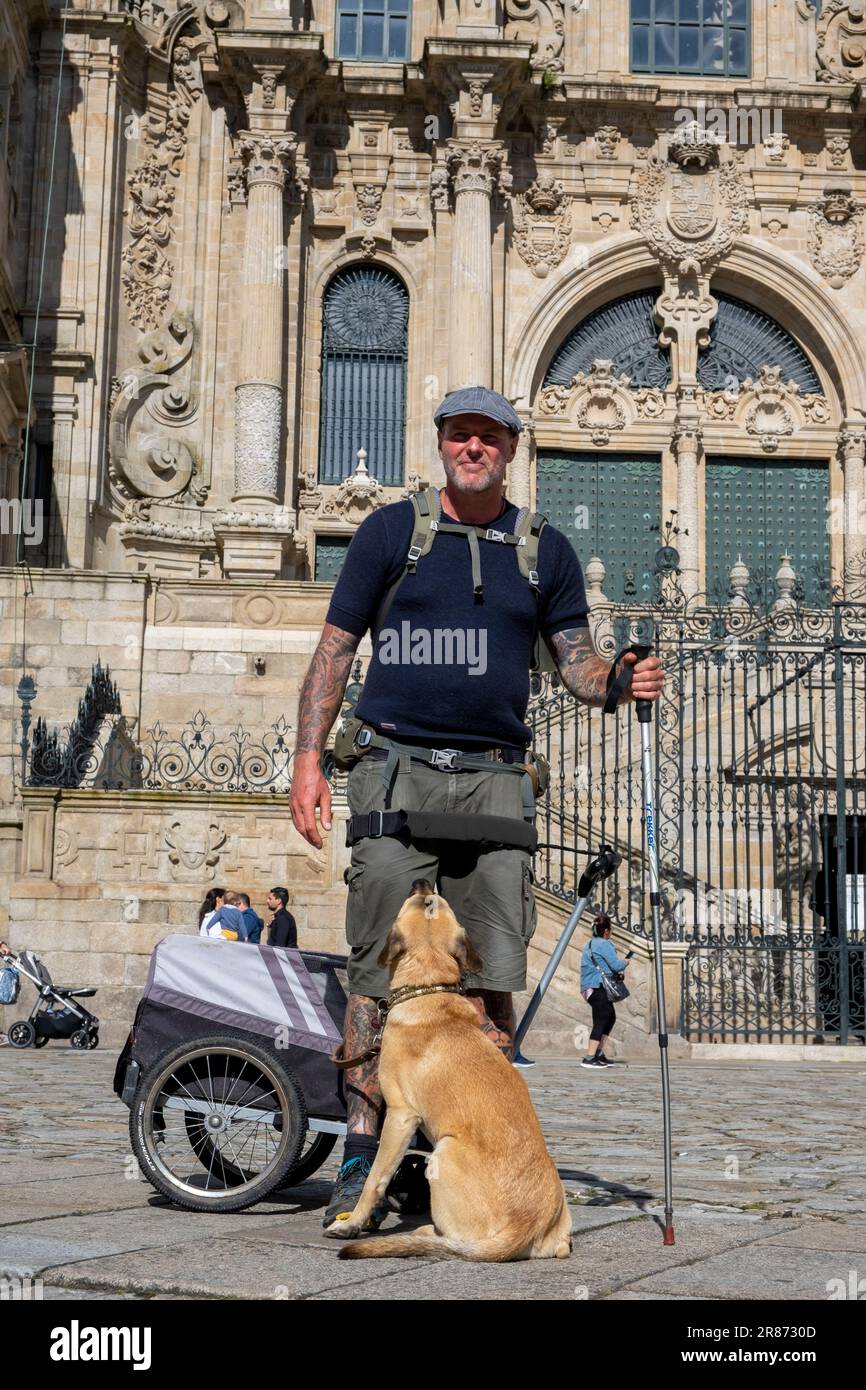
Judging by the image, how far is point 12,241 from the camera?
87.0 ft

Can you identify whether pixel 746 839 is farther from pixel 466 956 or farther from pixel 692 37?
pixel 692 37

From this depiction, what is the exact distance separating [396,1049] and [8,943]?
1209cm

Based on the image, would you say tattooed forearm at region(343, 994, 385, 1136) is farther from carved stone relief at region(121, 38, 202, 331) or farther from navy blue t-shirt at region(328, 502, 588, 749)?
carved stone relief at region(121, 38, 202, 331)

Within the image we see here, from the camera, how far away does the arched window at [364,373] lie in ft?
94.4

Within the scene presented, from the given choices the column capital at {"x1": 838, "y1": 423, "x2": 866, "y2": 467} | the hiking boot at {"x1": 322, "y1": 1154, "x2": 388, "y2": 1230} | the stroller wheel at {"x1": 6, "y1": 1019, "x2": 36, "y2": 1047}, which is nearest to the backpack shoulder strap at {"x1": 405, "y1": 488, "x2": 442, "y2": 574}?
the hiking boot at {"x1": 322, "y1": 1154, "x2": 388, "y2": 1230}

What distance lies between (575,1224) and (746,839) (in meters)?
11.9

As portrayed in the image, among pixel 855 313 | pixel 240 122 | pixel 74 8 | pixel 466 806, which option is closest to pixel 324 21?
pixel 240 122

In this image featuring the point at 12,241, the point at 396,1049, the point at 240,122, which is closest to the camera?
the point at 396,1049

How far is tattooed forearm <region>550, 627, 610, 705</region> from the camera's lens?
16.9ft

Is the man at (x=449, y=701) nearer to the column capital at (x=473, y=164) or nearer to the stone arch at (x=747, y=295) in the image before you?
the column capital at (x=473, y=164)

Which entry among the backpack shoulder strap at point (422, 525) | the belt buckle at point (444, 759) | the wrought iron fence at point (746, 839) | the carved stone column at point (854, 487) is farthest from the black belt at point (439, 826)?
the carved stone column at point (854, 487)

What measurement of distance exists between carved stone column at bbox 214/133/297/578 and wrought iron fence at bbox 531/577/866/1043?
722 centimetres

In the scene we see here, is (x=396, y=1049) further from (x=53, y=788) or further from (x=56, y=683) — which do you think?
(x=56, y=683)

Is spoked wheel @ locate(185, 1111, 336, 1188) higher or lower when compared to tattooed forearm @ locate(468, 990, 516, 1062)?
lower
